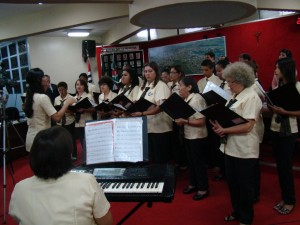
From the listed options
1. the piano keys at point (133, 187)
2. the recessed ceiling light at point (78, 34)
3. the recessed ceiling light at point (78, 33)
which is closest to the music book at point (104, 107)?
the piano keys at point (133, 187)

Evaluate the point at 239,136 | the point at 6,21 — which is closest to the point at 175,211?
the point at 239,136

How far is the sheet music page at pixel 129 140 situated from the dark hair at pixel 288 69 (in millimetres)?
1408

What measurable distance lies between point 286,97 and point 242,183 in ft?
2.76

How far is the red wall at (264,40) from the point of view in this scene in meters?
5.52

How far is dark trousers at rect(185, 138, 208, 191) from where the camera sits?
3211mm

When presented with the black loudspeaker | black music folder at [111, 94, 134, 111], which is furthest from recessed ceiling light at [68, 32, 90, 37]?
black music folder at [111, 94, 134, 111]

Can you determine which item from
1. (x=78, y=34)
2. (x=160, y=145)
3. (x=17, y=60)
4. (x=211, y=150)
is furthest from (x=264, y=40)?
(x=17, y=60)

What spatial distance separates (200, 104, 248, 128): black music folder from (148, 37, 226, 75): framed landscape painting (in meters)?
4.40

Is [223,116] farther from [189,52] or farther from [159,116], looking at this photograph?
[189,52]

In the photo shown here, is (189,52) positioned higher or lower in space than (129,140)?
higher

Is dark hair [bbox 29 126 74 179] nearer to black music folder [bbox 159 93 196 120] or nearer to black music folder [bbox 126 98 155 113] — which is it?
black music folder [bbox 159 93 196 120]

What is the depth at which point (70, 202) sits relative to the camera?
1229 mm

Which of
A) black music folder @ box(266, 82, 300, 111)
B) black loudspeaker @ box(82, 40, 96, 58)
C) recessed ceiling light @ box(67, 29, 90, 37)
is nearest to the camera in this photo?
black music folder @ box(266, 82, 300, 111)

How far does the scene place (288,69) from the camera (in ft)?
8.65
